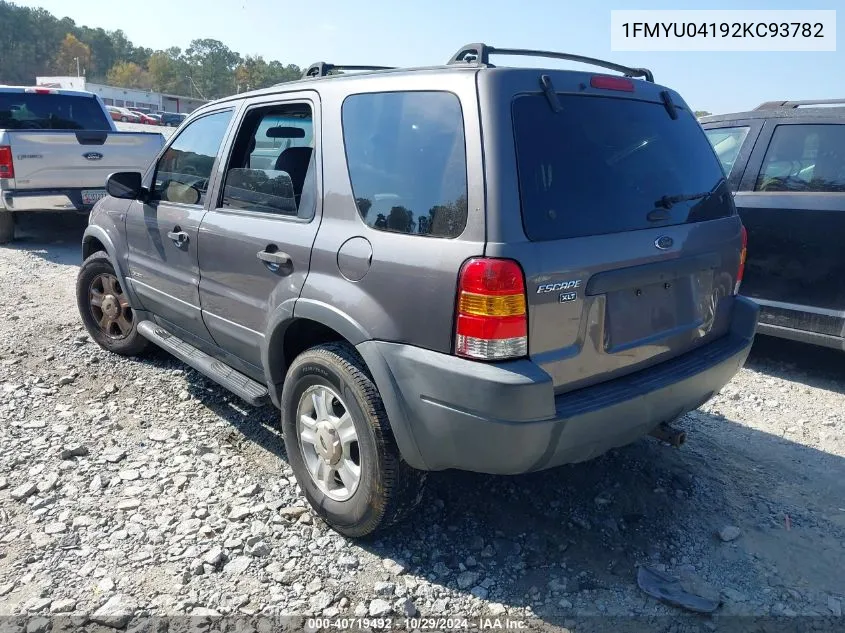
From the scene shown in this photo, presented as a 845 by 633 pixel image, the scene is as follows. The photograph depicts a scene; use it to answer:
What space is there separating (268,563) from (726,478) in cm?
235

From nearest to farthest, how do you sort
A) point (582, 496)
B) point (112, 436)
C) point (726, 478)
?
point (582, 496) < point (726, 478) < point (112, 436)

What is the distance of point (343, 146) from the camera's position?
2879 mm

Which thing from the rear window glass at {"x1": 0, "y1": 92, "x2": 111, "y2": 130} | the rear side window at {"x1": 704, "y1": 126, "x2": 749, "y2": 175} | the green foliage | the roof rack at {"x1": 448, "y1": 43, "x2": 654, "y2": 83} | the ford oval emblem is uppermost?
the green foliage

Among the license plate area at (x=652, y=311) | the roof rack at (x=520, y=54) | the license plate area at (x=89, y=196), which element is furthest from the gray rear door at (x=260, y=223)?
the license plate area at (x=89, y=196)

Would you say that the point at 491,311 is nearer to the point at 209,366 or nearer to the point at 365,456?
the point at 365,456

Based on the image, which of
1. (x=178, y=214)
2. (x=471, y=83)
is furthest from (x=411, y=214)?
(x=178, y=214)

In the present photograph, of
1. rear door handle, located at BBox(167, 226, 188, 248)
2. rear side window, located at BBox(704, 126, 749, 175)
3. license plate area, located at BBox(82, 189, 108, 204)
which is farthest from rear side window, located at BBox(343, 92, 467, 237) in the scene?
license plate area, located at BBox(82, 189, 108, 204)

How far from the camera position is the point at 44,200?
8250mm

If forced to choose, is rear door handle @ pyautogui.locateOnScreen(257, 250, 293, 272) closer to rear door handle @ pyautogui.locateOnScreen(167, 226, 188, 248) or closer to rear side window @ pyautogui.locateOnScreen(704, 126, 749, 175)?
rear door handle @ pyautogui.locateOnScreen(167, 226, 188, 248)

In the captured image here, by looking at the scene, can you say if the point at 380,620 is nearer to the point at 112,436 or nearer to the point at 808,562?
the point at 808,562

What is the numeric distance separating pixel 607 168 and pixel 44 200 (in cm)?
781

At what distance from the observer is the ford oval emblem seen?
2.69 m

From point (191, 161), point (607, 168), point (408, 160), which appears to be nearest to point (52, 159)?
point (191, 161)

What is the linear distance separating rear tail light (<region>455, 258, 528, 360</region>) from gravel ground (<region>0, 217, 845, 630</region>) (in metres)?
1.04
